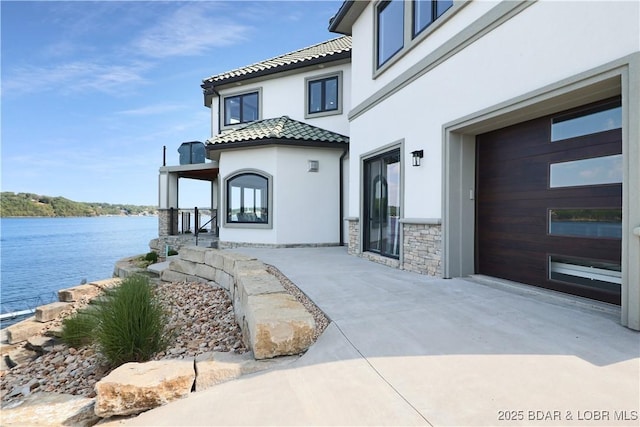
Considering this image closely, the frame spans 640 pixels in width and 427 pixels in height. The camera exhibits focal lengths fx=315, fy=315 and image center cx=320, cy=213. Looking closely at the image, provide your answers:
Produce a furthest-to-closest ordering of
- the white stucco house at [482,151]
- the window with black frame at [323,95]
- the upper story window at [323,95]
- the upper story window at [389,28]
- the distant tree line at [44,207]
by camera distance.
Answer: the distant tree line at [44,207] < the window with black frame at [323,95] < the upper story window at [323,95] < the upper story window at [389,28] < the white stucco house at [482,151]

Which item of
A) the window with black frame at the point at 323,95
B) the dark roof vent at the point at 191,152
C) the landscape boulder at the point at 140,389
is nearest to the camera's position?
the landscape boulder at the point at 140,389

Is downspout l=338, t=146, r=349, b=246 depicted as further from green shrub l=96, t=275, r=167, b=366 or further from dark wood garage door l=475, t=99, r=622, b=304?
green shrub l=96, t=275, r=167, b=366

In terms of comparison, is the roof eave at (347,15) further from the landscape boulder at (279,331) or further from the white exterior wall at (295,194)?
the landscape boulder at (279,331)

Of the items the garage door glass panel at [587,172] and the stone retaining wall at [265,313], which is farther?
the garage door glass panel at [587,172]

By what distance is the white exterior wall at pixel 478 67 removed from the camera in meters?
3.47

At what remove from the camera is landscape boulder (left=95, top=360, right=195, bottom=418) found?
2.12 metres

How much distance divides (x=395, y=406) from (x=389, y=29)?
25.4 ft

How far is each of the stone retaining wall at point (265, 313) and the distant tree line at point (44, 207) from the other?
38112 mm

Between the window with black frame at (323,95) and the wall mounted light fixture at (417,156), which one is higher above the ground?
the window with black frame at (323,95)

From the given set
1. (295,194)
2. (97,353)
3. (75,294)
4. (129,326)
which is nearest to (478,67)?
(129,326)

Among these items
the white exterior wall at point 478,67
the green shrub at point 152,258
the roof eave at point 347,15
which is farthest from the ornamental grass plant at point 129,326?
the green shrub at point 152,258

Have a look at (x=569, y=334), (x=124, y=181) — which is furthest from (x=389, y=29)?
(x=124, y=181)

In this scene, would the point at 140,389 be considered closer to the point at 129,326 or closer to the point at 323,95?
the point at 129,326

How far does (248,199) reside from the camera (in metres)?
10.5
